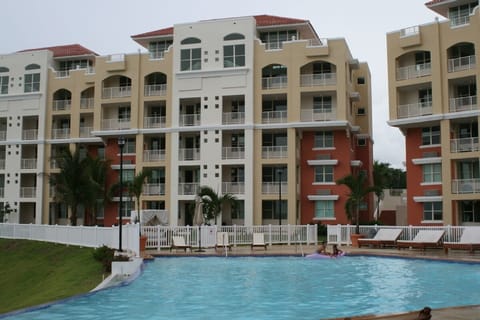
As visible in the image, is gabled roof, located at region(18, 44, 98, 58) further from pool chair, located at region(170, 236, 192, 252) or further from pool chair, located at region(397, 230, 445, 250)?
pool chair, located at region(397, 230, 445, 250)

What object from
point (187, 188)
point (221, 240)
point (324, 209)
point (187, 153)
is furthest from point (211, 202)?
point (324, 209)

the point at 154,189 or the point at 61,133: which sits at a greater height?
the point at 61,133

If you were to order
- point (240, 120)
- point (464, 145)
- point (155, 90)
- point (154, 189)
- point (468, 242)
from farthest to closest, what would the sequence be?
point (155, 90) → point (154, 189) → point (240, 120) → point (464, 145) → point (468, 242)

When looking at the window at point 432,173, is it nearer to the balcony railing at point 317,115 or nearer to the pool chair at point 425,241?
the balcony railing at point 317,115

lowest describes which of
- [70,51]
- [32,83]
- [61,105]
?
[61,105]

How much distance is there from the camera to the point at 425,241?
2686 cm

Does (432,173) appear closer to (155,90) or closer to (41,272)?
(155,90)

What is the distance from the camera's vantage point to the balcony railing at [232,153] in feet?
136

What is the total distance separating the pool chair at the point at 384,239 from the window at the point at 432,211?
883 centimetres

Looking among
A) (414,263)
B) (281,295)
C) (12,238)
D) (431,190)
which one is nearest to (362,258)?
(414,263)

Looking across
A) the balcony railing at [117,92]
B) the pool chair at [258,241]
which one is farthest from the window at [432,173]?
the balcony railing at [117,92]

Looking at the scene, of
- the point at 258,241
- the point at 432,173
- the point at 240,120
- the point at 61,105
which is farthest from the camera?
the point at 61,105

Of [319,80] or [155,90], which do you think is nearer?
[319,80]

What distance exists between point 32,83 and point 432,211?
3419 cm
